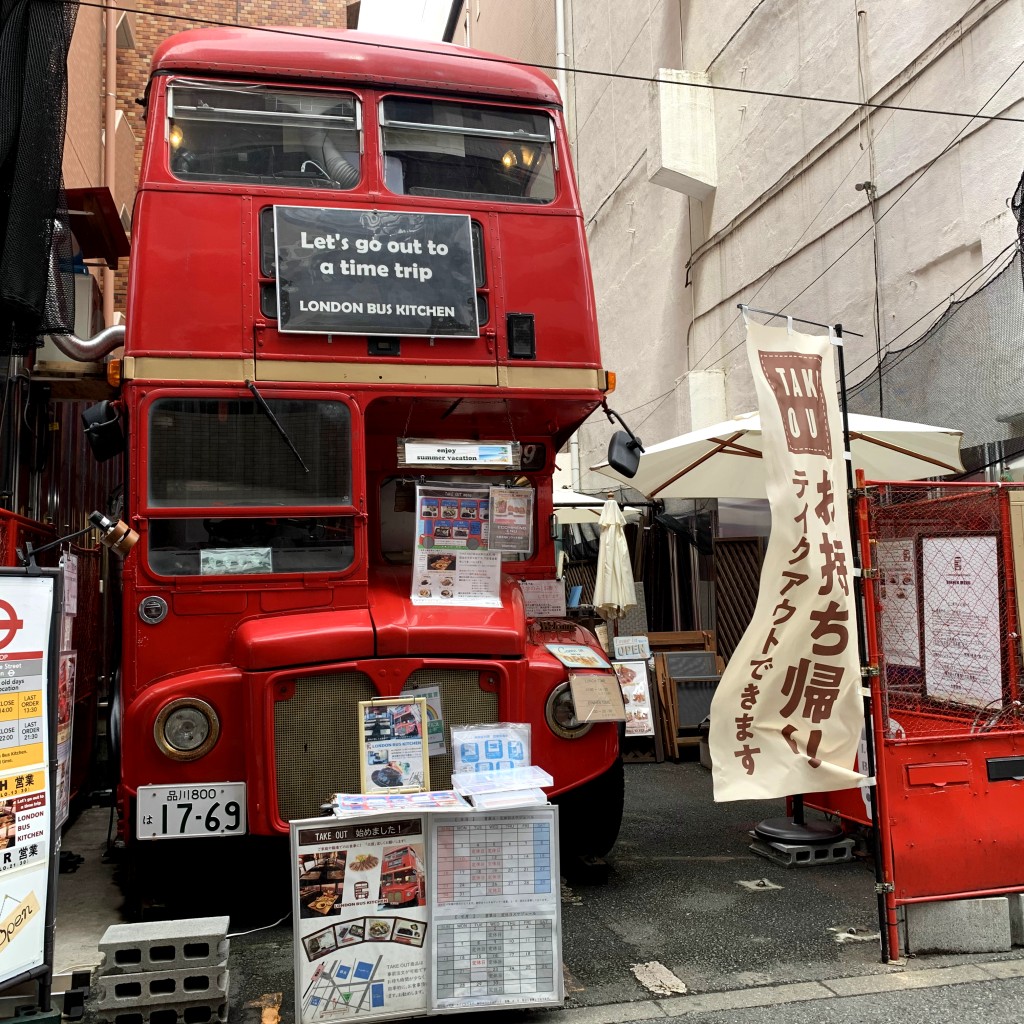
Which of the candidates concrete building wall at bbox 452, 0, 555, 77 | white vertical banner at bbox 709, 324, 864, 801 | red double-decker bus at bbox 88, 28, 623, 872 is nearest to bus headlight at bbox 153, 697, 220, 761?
red double-decker bus at bbox 88, 28, 623, 872

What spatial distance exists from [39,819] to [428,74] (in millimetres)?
4709

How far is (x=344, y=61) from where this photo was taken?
6141mm

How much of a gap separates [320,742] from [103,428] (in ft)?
7.23

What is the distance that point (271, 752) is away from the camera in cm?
507

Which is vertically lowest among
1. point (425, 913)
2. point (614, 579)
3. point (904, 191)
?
point (425, 913)

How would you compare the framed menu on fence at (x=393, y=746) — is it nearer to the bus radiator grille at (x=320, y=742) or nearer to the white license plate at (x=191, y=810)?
the bus radiator grille at (x=320, y=742)

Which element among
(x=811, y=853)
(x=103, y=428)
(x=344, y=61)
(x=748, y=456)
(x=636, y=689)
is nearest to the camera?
(x=103, y=428)

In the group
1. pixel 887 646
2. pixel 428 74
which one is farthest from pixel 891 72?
pixel 887 646

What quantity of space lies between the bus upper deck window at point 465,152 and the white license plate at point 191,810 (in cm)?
360

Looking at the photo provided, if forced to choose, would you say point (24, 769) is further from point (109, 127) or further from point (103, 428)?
point (109, 127)

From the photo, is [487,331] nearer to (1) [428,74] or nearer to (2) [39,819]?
(1) [428,74]

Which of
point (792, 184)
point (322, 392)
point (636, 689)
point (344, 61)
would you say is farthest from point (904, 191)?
point (322, 392)

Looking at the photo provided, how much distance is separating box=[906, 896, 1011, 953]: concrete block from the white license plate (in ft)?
11.1

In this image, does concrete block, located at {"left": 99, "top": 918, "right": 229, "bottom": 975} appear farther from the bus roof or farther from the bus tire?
the bus roof
